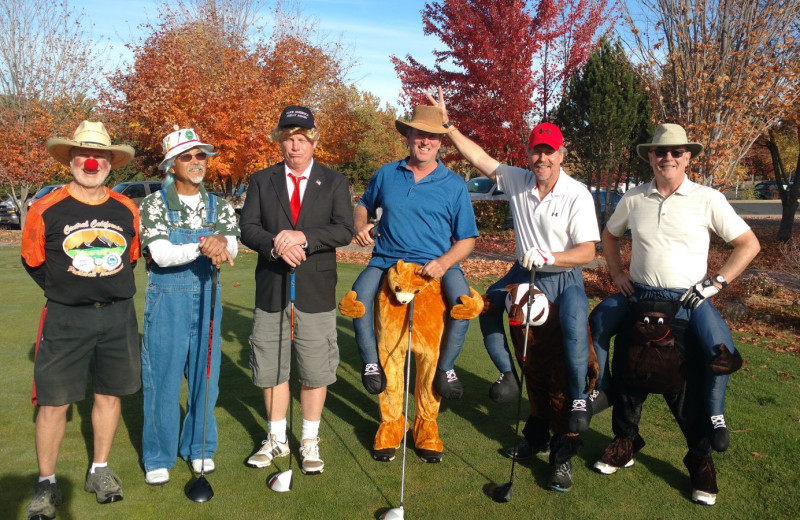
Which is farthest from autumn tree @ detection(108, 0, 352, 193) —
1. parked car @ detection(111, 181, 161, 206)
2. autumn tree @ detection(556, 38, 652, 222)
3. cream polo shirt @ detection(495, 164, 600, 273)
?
cream polo shirt @ detection(495, 164, 600, 273)

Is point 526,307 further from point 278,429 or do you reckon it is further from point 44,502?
point 44,502

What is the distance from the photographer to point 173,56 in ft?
61.6

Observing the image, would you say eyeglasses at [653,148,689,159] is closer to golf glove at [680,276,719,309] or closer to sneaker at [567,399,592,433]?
golf glove at [680,276,719,309]

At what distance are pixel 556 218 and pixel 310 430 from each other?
2.03m

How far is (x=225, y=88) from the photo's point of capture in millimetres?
17391

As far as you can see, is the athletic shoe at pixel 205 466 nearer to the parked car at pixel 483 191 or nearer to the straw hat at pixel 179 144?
the straw hat at pixel 179 144

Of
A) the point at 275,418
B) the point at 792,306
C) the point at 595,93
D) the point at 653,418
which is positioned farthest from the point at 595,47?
the point at 275,418

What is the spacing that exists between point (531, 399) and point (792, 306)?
7.00 meters

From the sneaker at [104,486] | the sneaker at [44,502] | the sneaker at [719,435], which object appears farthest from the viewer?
the sneaker at [719,435]

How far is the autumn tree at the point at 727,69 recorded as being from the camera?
1000 cm

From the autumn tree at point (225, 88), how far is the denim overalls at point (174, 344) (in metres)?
12.6

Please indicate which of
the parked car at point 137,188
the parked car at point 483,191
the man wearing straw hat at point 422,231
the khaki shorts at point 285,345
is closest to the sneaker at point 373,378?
the man wearing straw hat at point 422,231

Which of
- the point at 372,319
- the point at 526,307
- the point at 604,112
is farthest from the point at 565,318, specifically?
the point at 604,112

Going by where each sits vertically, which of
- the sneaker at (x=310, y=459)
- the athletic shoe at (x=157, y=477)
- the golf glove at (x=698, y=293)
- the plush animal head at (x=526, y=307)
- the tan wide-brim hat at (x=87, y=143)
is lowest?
the athletic shoe at (x=157, y=477)
